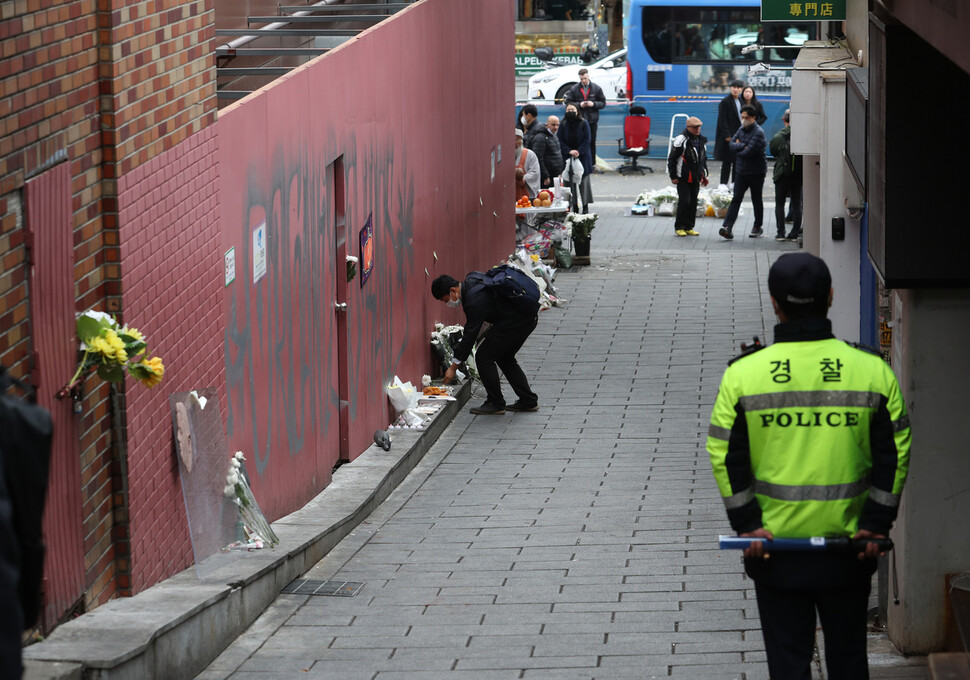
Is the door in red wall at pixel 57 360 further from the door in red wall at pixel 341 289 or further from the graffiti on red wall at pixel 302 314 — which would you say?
the door in red wall at pixel 341 289

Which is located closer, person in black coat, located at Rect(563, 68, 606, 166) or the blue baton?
the blue baton

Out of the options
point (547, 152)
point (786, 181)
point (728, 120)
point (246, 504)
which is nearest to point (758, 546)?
point (246, 504)

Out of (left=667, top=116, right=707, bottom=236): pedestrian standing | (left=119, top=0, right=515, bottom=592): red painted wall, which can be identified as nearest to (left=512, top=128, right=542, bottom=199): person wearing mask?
(left=667, top=116, right=707, bottom=236): pedestrian standing

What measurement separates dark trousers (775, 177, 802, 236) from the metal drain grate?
14100 millimetres

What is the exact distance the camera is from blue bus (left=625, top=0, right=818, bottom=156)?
101ft

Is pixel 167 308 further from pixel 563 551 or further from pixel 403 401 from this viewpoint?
pixel 403 401

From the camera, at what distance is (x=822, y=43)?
14.7m

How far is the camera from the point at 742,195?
2139 centimetres

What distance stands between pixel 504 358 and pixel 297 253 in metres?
4.16

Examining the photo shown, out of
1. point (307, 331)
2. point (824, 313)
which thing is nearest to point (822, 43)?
point (307, 331)

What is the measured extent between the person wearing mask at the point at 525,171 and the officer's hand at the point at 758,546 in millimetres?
15446

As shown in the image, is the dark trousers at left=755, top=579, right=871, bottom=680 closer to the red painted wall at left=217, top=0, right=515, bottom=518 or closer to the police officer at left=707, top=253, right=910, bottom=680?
the police officer at left=707, top=253, right=910, bottom=680

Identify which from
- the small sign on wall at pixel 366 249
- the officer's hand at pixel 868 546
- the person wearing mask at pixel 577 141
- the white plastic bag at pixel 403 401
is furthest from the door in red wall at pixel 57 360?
the person wearing mask at pixel 577 141

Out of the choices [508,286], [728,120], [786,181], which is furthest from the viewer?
[728,120]
